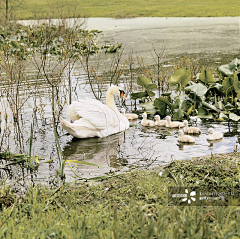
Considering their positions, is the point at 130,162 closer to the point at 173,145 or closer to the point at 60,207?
the point at 173,145

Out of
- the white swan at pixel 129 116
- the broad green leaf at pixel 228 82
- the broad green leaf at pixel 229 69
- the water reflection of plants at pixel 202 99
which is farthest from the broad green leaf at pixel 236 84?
the white swan at pixel 129 116

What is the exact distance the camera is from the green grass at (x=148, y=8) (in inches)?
1747

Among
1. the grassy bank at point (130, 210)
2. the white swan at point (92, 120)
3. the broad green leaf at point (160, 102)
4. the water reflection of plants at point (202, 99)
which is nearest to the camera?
the grassy bank at point (130, 210)

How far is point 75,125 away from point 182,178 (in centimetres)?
350

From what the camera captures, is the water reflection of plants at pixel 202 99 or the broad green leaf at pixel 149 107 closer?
the water reflection of plants at pixel 202 99

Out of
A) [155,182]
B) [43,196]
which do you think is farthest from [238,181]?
[43,196]

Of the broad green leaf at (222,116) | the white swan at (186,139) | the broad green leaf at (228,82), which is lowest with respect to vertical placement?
the white swan at (186,139)

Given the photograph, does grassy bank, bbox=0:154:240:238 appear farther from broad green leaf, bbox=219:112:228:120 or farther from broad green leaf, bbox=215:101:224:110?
broad green leaf, bbox=215:101:224:110

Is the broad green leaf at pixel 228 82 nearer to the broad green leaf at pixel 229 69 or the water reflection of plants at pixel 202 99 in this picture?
the water reflection of plants at pixel 202 99

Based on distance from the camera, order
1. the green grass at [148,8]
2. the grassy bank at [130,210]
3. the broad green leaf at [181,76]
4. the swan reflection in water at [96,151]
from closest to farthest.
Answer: the grassy bank at [130,210] < the swan reflection in water at [96,151] < the broad green leaf at [181,76] < the green grass at [148,8]

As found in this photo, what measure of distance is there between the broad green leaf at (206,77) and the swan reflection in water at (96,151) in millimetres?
2696

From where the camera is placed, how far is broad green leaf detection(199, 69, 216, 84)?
348 inches

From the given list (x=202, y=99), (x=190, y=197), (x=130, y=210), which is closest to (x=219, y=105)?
(x=202, y=99)

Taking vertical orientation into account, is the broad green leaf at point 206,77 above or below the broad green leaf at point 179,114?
above
